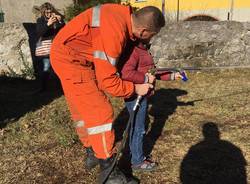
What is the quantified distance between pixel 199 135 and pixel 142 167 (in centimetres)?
118

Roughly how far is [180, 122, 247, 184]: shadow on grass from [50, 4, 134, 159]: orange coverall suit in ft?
3.33

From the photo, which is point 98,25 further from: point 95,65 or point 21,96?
point 21,96

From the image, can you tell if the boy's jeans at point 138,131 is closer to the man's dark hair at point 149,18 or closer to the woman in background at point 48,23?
the man's dark hair at point 149,18

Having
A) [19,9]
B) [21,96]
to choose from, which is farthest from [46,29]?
[19,9]

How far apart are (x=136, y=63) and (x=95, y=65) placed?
0.56 metres

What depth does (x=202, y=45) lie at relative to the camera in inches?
348

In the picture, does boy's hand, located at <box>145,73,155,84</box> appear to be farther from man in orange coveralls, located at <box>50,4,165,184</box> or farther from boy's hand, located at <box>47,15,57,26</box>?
boy's hand, located at <box>47,15,57,26</box>

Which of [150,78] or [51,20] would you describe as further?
[51,20]

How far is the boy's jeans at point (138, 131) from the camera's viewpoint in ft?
14.5

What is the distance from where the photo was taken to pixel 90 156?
4797 millimetres

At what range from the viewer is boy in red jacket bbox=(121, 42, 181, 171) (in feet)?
13.5

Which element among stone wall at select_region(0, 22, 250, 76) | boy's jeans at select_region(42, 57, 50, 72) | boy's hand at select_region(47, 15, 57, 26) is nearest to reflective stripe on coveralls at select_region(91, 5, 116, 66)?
boy's hand at select_region(47, 15, 57, 26)

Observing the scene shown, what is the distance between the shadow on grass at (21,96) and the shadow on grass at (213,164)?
2.68m

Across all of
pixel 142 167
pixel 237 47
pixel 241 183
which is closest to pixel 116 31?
pixel 142 167
